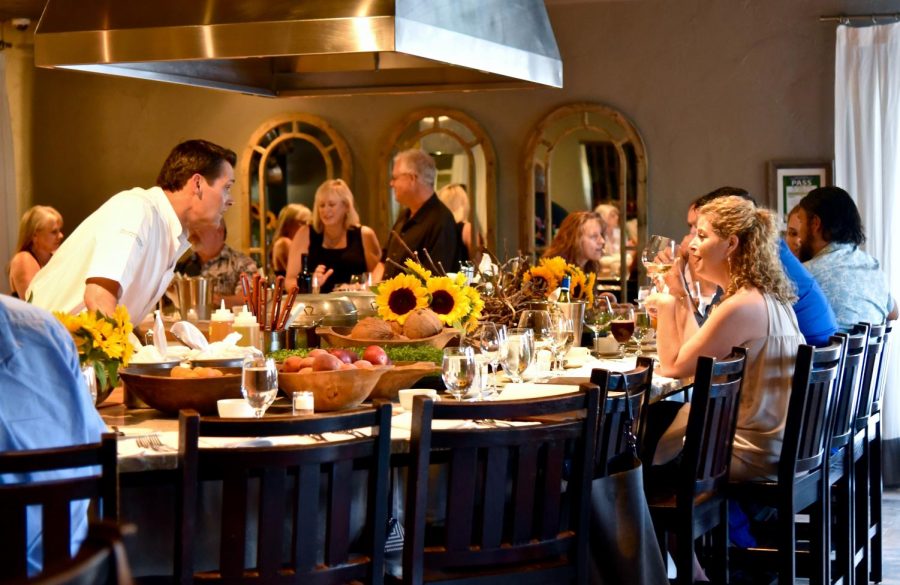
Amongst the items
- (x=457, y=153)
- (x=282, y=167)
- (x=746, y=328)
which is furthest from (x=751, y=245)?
(x=282, y=167)

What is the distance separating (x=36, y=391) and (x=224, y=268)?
17.0 feet

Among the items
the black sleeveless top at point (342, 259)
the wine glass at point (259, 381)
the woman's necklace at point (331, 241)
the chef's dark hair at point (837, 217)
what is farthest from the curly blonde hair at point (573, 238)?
the wine glass at point (259, 381)

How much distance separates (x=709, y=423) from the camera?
338 centimetres

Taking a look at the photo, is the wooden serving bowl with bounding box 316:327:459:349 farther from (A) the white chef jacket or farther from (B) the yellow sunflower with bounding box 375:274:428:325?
(A) the white chef jacket

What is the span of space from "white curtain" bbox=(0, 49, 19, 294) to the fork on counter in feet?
20.2

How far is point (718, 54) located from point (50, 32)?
4.91 m

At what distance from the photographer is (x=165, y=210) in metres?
4.39

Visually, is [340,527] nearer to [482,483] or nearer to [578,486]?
[482,483]

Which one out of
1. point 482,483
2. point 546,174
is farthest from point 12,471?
point 546,174

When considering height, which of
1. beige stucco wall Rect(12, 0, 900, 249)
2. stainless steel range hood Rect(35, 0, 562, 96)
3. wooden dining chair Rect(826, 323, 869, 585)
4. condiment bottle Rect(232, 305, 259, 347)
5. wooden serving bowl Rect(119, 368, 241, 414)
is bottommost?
wooden dining chair Rect(826, 323, 869, 585)

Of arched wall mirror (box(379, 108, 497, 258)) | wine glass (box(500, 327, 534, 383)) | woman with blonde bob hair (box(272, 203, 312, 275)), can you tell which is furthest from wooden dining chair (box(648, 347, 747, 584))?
woman with blonde bob hair (box(272, 203, 312, 275))

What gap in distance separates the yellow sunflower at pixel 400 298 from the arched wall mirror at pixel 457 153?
425 centimetres

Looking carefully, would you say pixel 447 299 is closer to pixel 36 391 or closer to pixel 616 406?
pixel 616 406

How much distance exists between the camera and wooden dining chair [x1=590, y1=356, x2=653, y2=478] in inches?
112
